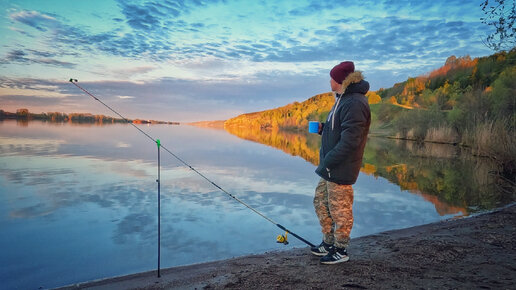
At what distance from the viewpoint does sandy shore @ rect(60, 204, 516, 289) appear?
3.23 m

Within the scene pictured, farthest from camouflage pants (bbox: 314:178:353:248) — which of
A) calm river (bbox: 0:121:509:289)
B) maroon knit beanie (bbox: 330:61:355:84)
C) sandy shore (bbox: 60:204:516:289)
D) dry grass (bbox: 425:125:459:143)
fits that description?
dry grass (bbox: 425:125:459:143)

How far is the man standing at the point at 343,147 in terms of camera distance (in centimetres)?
357

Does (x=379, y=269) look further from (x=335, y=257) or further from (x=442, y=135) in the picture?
(x=442, y=135)

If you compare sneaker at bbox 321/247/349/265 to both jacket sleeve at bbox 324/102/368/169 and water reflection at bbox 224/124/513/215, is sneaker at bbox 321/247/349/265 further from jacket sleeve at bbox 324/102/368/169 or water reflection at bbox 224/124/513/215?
water reflection at bbox 224/124/513/215

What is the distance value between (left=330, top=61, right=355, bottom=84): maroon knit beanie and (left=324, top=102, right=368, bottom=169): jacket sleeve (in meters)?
0.44

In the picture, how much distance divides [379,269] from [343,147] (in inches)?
57.0

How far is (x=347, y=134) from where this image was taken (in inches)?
140

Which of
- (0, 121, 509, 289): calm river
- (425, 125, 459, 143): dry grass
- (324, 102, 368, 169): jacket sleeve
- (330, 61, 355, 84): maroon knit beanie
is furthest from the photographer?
(425, 125, 459, 143): dry grass

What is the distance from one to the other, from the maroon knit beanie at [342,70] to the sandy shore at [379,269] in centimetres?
225

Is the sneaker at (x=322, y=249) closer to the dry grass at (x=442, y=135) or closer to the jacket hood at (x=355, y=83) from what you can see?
the jacket hood at (x=355, y=83)

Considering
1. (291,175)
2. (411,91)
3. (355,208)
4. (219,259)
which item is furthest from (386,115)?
(219,259)

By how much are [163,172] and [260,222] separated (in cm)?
749

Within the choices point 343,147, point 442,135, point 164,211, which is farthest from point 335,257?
point 442,135

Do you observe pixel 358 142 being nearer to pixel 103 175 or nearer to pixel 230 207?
pixel 230 207
